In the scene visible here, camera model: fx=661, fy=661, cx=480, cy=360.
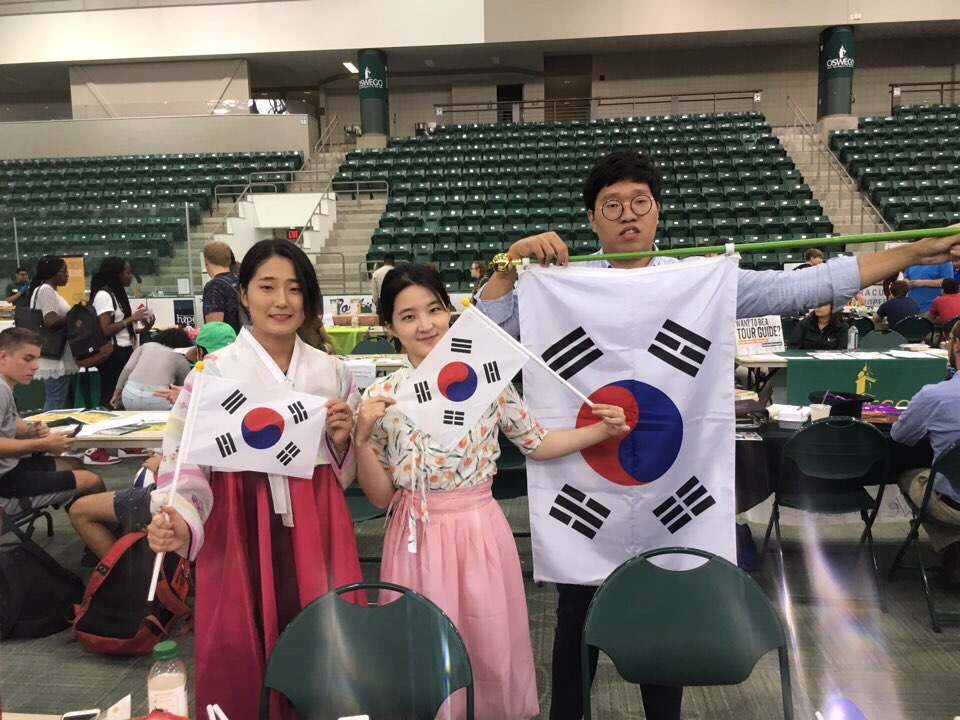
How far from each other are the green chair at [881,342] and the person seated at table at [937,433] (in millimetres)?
2262

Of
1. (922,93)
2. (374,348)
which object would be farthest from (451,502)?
(922,93)

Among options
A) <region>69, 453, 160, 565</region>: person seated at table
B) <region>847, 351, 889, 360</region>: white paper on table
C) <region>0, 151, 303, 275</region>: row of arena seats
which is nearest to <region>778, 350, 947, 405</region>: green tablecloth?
<region>847, 351, 889, 360</region>: white paper on table

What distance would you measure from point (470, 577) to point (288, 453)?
1.74 feet

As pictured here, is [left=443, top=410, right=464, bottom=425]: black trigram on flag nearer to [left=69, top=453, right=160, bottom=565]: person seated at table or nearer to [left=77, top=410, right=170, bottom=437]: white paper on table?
[left=69, top=453, right=160, bottom=565]: person seated at table

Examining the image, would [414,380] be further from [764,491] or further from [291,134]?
[291,134]

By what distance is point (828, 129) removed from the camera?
568 inches

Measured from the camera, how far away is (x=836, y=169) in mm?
13203

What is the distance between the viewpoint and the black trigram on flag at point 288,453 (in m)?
1.52

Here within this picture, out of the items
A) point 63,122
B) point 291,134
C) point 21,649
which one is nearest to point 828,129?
point 291,134

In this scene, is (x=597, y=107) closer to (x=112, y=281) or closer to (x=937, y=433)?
(x=112, y=281)

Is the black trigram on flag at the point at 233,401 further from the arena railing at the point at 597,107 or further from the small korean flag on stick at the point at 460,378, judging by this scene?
the arena railing at the point at 597,107

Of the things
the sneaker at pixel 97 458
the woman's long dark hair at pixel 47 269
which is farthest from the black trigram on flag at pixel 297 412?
the woman's long dark hair at pixel 47 269

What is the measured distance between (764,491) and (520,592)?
1805 millimetres

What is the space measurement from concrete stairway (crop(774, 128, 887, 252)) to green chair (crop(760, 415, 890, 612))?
8.65 metres
